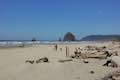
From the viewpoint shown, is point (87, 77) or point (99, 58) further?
A: point (99, 58)

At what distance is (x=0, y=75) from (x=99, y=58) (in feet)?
23.5

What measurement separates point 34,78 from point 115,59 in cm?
396

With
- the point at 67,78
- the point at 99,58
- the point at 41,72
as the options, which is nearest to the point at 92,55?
the point at 99,58

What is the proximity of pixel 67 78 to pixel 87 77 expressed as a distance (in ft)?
2.25

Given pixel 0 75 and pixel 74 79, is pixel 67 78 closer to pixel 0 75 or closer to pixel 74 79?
pixel 74 79

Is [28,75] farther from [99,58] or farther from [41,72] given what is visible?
[99,58]

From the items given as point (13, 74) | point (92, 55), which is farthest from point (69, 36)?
point (13, 74)

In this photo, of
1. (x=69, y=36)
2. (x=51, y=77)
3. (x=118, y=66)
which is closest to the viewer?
(x=51, y=77)

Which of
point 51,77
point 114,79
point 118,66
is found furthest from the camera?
point 118,66

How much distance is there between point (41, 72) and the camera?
998 centimetres

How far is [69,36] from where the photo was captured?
9150 centimetres

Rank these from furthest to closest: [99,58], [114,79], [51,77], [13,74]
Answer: [99,58]
[13,74]
[51,77]
[114,79]

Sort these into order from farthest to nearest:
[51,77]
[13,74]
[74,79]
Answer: [13,74]
[51,77]
[74,79]

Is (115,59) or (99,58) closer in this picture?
(115,59)
